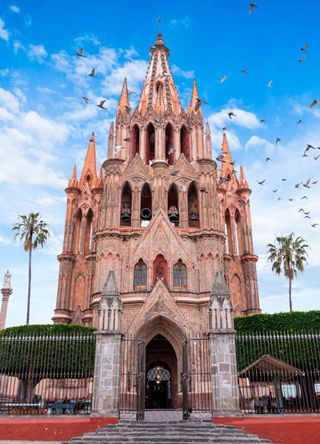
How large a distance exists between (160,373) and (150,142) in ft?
68.8

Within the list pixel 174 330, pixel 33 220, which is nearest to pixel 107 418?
pixel 174 330

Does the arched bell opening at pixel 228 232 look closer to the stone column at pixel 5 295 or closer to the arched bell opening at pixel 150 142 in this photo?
the arched bell opening at pixel 150 142

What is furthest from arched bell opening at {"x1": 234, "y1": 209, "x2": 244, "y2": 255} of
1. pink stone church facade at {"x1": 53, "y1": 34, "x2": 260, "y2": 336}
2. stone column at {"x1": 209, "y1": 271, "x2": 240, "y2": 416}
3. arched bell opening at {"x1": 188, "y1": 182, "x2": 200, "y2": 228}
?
stone column at {"x1": 209, "y1": 271, "x2": 240, "y2": 416}

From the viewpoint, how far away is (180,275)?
102 feet

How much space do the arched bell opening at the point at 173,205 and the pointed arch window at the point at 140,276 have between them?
18.3 feet

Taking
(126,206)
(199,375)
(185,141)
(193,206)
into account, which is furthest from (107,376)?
(185,141)

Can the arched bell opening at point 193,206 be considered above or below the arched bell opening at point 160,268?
above

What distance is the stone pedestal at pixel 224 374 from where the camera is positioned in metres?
14.8

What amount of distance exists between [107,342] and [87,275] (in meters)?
18.9

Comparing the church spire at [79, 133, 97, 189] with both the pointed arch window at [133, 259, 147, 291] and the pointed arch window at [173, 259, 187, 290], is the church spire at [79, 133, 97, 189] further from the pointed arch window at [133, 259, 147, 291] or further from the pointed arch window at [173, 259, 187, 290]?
the pointed arch window at [173, 259, 187, 290]

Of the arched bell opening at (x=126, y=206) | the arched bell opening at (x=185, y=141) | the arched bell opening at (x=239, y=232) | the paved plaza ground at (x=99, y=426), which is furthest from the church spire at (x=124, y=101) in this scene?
the paved plaza ground at (x=99, y=426)

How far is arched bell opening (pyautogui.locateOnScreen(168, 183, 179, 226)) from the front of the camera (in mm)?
35188

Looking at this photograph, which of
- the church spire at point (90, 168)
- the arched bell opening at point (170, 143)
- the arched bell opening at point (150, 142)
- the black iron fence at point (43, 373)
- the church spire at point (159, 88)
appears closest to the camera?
the black iron fence at point (43, 373)

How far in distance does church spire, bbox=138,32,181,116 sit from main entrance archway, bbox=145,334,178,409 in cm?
2137
